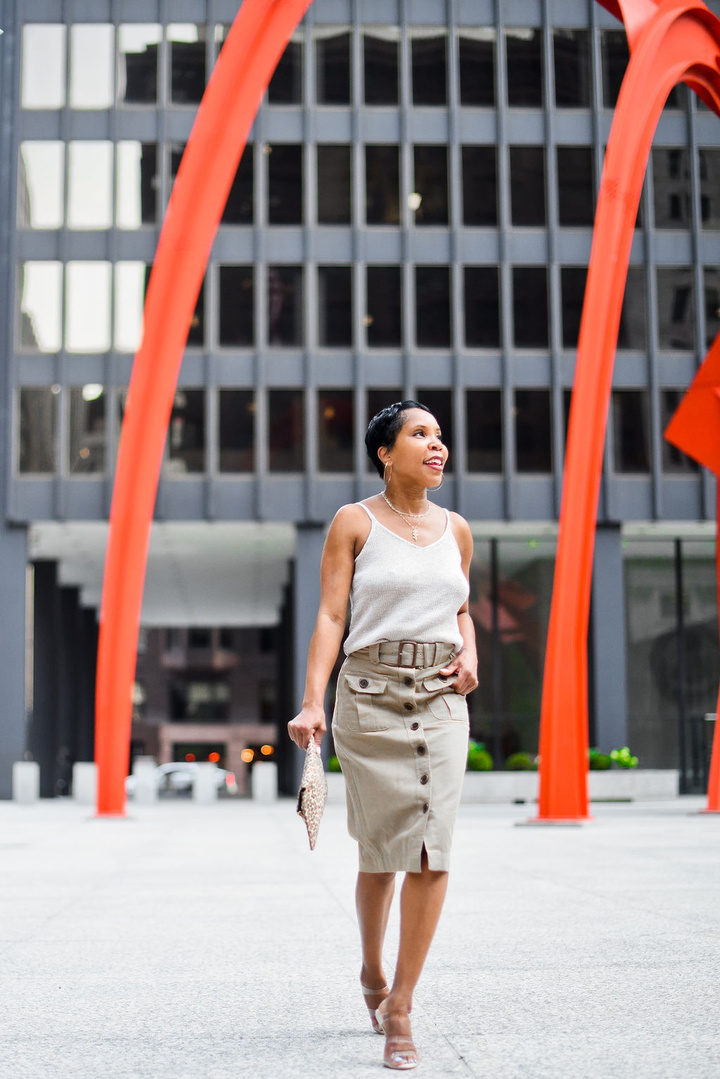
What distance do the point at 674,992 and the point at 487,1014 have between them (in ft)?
2.50

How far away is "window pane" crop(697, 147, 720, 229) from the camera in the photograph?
110ft

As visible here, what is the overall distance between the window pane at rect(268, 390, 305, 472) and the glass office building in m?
0.05

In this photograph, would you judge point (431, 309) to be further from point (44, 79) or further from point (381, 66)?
point (44, 79)

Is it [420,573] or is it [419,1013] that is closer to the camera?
[420,573]

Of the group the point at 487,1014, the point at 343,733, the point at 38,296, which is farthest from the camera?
the point at 38,296

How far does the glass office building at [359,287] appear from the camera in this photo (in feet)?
106

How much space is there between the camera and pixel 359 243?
3288 cm

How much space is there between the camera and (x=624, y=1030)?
4367mm

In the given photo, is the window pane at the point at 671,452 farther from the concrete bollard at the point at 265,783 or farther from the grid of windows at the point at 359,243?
the concrete bollard at the point at 265,783

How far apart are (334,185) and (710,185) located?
906 cm

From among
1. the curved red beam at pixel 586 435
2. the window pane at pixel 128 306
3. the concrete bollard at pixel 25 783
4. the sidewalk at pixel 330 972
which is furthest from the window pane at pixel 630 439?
the sidewalk at pixel 330 972

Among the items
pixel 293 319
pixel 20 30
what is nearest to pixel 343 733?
pixel 293 319

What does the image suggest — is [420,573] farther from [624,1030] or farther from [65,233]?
[65,233]

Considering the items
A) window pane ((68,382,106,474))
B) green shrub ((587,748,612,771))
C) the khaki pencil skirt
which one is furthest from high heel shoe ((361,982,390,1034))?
window pane ((68,382,106,474))
